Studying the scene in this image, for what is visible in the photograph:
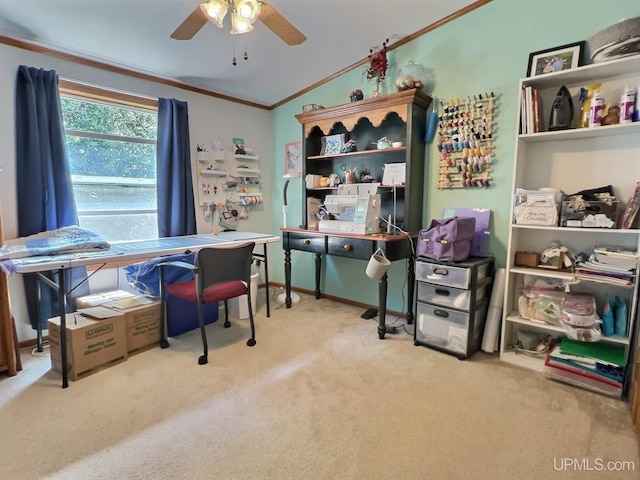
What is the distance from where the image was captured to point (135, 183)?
10.2 ft

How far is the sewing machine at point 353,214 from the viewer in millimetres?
2727

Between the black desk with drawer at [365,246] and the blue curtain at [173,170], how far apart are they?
984 mm

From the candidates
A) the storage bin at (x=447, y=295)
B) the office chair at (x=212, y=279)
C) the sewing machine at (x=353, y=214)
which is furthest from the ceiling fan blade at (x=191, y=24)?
the storage bin at (x=447, y=295)

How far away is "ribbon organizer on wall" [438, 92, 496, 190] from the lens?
2.49m

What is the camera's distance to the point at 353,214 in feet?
9.49

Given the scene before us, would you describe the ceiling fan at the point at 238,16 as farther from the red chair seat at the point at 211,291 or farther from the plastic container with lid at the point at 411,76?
the red chair seat at the point at 211,291

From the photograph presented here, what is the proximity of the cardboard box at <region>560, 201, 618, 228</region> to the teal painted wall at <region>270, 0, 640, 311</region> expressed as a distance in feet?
1.58

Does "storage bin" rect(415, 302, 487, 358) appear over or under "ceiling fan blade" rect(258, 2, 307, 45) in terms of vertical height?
under

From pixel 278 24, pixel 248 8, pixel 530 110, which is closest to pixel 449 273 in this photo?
pixel 530 110

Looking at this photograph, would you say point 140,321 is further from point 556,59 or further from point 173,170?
point 556,59

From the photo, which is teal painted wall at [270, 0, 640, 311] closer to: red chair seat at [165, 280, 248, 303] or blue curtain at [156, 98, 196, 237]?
red chair seat at [165, 280, 248, 303]

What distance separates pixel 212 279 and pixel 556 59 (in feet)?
8.42

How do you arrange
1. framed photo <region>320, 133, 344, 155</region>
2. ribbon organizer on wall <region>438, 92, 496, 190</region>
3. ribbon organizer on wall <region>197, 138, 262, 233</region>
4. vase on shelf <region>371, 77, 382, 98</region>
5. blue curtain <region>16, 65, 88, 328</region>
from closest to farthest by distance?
blue curtain <region>16, 65, 88, 328</region> → ribbon organizer on wall <region>438, 92, 496, 190</region> → vase on shelf <region>371, 77, 382, 98</region> → framed photo <region>320, 133, 344, 155</region> → ribbon organizer on wall <region>197, 138, 262, 233</region>

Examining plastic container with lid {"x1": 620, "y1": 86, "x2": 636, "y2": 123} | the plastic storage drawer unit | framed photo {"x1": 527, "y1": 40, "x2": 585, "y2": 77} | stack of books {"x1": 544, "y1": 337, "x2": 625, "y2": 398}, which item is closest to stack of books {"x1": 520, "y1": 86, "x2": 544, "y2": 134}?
framed photo {"x1": 527, "y1": 40, "x2": 585, "y2": 77}
